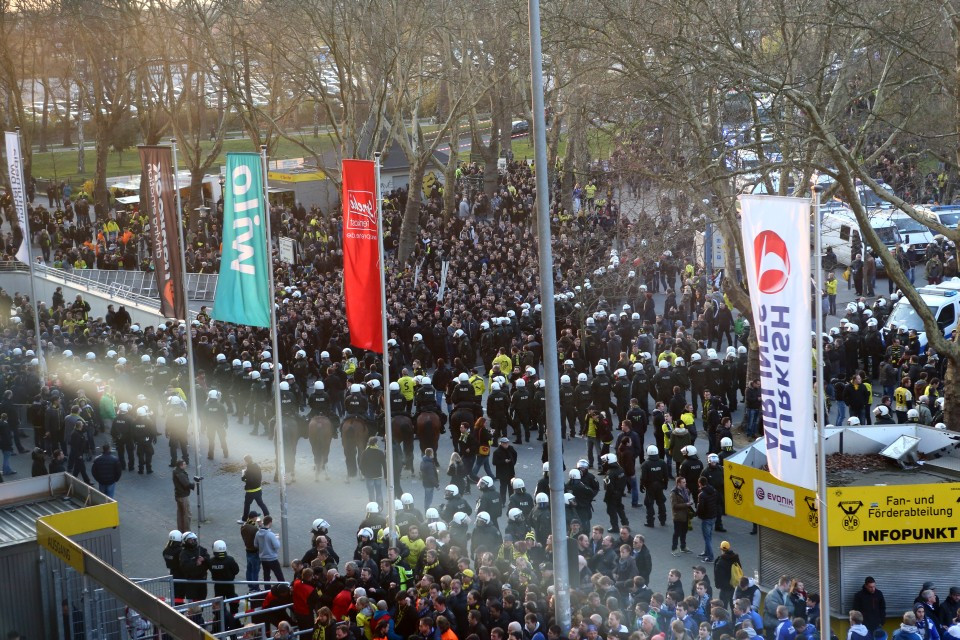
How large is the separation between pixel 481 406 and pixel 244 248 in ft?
20.9

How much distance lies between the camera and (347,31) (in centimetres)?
3297

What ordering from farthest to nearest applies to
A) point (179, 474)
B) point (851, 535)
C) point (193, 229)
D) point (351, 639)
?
point (193, 229) → point (179, 474) → point (851, 535) → point (351, 639)

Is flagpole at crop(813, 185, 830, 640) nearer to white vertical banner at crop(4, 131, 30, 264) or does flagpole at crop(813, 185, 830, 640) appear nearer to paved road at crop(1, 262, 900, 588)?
paved road at crop(1, 262, 900, 588)

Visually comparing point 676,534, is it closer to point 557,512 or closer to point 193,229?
point 557,512

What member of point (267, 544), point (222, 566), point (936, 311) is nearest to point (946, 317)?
point (936, 311)

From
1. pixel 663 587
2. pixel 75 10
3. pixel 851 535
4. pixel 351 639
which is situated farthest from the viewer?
pixel 75 10

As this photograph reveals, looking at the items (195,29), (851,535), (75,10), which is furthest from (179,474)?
(75,10)

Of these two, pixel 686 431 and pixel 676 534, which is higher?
pixel 686 431

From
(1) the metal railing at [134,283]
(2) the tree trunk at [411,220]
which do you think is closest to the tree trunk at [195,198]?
(1) the metal railing at [134,283]

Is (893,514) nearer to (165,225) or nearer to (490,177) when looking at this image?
(165,225)

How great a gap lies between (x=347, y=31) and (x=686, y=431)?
1851cm

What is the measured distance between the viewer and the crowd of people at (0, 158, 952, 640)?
1344 centimetres

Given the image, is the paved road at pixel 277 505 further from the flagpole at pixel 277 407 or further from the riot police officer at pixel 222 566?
the riot police officer at pixel 222 566

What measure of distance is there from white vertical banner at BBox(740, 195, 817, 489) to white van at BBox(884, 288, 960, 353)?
17.2m
